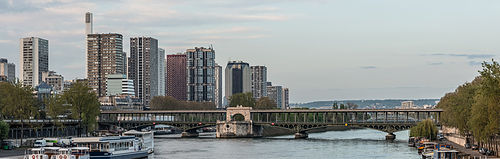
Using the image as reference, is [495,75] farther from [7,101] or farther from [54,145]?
[7,101]

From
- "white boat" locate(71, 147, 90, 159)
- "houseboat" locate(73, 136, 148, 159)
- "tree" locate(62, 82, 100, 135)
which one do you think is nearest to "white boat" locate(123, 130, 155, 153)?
"houseboat" locate(73, 136, 148, 159)

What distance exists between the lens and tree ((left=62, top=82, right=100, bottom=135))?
143m

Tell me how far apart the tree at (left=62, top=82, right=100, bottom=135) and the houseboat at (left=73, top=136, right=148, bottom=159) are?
40.4 meters

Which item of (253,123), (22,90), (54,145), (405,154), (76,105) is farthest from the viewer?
(253,123)

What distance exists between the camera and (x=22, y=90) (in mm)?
123812

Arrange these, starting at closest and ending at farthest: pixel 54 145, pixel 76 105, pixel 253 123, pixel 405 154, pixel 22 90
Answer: pixel 54 145 < pixel 405 154 < pixel 22 90 < pixel 76 105 < pixel 253 123

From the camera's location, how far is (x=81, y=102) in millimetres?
143125

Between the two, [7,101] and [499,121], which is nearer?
[499,121]

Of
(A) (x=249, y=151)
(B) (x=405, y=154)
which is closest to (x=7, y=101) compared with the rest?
(A) (x=249, y=151)

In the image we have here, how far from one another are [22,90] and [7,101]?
365cm

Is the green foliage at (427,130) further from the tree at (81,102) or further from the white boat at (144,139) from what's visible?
the tree at (81,102)

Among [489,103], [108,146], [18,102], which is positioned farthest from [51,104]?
[489,103]

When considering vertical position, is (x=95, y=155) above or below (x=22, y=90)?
below

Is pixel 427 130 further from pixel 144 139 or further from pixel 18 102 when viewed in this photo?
pixel 18 102
